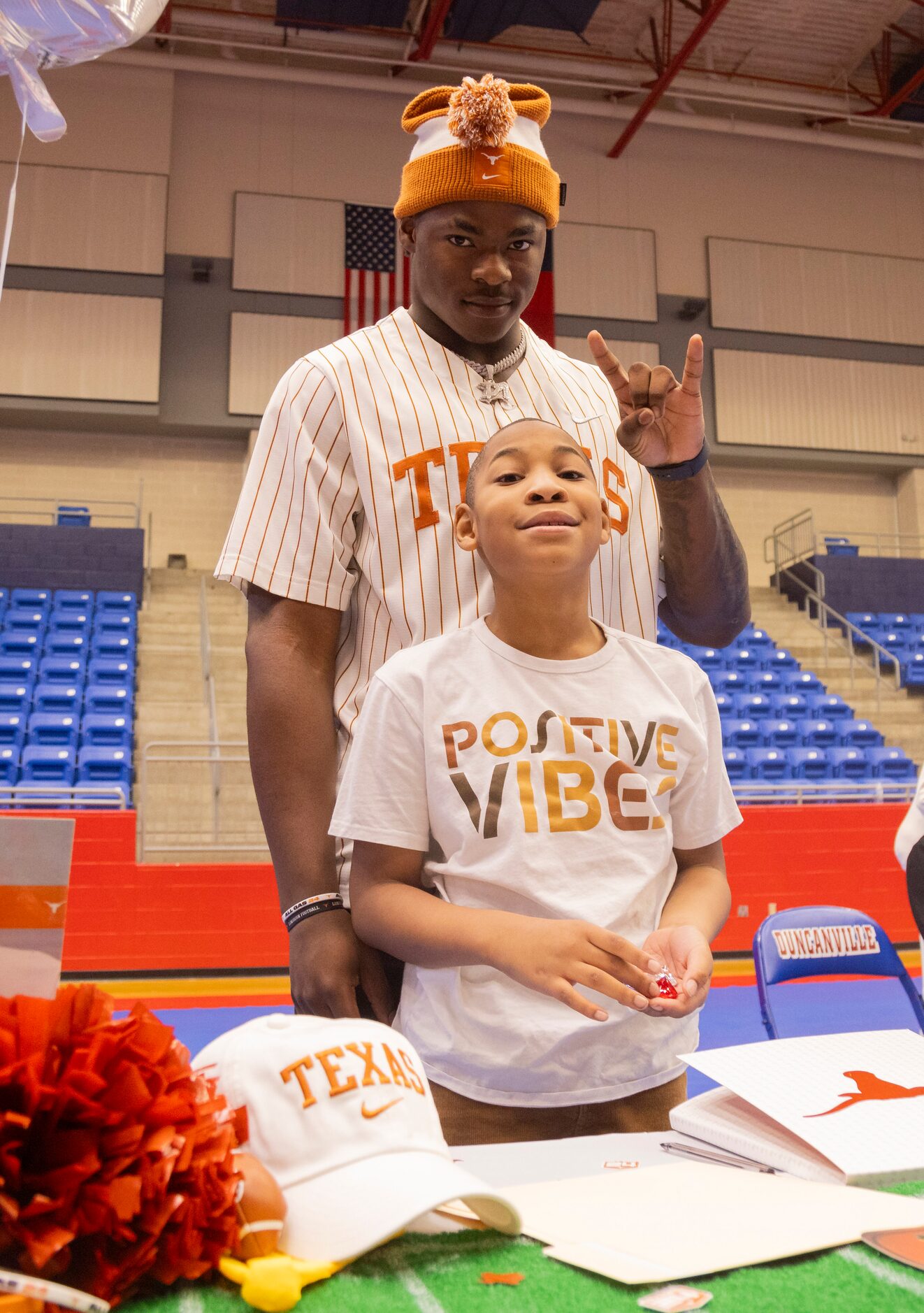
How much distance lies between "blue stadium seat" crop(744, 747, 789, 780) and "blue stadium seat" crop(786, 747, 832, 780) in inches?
2.4

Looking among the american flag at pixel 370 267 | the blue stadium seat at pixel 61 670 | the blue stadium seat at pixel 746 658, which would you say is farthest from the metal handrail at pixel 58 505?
the blue stadium seat at pixel 746 658

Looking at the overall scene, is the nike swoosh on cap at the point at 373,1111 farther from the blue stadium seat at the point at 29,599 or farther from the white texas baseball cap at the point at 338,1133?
the blue stadium seat at the point at 29,599

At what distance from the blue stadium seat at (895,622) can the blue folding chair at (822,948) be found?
10028 mm

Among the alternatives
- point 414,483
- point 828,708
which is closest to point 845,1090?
point 414,483

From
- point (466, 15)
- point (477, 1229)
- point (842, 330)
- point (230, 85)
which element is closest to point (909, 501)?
point (842, 330)

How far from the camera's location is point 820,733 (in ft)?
32.9

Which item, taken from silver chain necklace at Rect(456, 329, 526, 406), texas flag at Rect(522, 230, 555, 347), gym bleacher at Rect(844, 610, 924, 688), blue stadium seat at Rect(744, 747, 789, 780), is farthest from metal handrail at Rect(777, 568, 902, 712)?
silver chain necklace at Rect(456, 329, 526, 406)

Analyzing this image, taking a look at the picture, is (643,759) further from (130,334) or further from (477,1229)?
(130,334)

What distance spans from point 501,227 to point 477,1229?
116 centimetres

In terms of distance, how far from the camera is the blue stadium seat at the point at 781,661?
11.5 metres

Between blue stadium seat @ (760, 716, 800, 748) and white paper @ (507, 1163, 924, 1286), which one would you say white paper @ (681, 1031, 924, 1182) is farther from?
blue stadium seat @ (760, 716, 800, 748)

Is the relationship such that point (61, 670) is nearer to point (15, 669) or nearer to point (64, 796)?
point (15, 669)

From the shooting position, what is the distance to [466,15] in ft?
38.0

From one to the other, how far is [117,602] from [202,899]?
5.33 m
